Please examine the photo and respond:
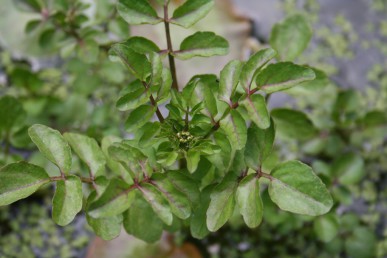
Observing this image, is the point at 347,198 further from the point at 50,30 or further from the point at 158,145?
the point at 50,30

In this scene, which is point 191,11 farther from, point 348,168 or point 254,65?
point 348,168

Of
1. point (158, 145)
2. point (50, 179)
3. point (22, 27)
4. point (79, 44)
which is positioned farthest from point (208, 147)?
point (22, 27)

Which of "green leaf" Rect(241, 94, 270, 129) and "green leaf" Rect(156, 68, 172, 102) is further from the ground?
"green leaf" Rect(156, 68, 172, 102)

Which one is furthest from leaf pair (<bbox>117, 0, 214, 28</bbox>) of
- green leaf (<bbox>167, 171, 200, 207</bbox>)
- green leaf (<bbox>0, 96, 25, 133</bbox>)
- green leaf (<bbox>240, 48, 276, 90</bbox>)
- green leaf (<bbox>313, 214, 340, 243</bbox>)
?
green leaf (<bbox>313, 214, 340, 243</bbox>)

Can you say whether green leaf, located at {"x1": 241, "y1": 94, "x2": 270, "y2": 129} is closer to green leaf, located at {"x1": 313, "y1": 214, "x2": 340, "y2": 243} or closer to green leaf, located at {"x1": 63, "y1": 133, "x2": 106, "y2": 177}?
green leaf, located at {"x1": 63, "y1": 133, "x2": 106, "y2": 177}

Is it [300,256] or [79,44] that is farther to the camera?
[300,256]

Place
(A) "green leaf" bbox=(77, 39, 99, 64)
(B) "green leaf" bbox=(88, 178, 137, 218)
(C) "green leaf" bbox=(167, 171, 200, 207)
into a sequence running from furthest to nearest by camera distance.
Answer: (A) "green leaf" bbox=(77, 39, 99, 64), (C) "green leaf" bbox=(167, 171, 200, 207), (B) "green leaf" bbox=(88, 178, 137, 218)
